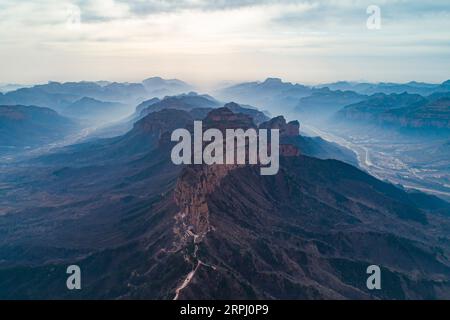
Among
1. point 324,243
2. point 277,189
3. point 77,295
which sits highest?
point 277,189

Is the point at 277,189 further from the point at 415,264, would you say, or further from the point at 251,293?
Answer: the point at 251,293

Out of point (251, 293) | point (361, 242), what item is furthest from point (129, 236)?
point (361, 242)

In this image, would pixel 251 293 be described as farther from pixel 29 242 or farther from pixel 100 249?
pixel 29 242

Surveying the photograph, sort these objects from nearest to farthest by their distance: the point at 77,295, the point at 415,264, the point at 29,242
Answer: the point at 77,295 < the point at 415,264 < the point at 29,242

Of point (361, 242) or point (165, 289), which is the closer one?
point (165, 289)
